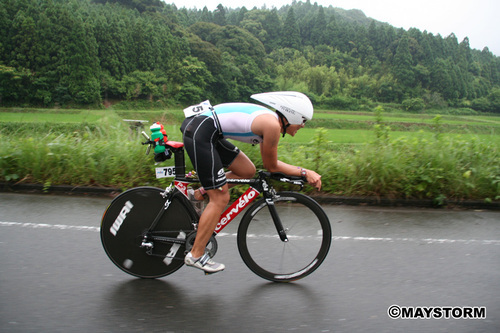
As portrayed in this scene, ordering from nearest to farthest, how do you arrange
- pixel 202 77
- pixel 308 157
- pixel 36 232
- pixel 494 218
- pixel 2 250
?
pixel 2 250 < pixel 36 232 < pixel 494 218 < pixel 308 157 < pixel 202 77

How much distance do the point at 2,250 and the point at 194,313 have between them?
239cm

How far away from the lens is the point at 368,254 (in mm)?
4098

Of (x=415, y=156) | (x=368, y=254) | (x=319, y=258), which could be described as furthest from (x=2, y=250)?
(x=415, y=156)

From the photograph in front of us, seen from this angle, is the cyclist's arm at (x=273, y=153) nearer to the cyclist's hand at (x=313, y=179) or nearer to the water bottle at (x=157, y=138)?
the cyclist's hand at (x=313, y=179)

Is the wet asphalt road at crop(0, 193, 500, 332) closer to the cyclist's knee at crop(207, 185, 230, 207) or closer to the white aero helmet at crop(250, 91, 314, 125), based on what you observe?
the cyclist's knee at crop(207, 185, 230, 207)

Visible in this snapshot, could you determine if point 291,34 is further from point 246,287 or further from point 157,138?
point 246,287

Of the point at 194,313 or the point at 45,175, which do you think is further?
the point at 45,175

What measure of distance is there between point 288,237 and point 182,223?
943 mm

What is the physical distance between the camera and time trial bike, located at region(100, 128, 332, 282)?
327cm

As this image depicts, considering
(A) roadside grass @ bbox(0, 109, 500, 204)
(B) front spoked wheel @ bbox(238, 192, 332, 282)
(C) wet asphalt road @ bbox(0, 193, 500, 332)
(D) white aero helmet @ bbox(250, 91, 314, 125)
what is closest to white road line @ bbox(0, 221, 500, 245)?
(C) wet asphalt road @ bbox(0, 193, 500, 332)

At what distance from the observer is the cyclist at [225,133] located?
297cm

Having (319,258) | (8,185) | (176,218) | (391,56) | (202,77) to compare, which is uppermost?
(391,56)

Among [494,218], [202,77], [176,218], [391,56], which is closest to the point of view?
[176,218]

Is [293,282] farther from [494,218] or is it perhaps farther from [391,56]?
[391,56]
